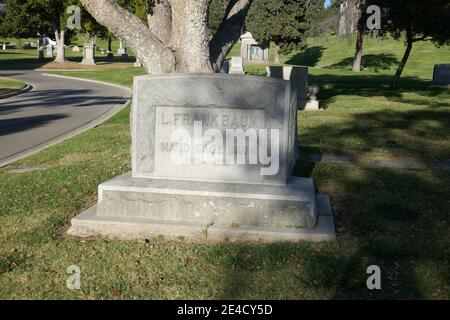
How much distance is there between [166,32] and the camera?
27.5 ft

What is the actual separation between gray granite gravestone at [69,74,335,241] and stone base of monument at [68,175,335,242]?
1 centimetres

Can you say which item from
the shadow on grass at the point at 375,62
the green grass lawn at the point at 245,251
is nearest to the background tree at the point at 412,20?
the green grass lawn at the point at 245,251

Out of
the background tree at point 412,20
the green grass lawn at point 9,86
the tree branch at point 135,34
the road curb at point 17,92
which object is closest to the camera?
the tree branch at point 135,34

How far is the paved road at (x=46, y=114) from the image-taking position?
11.4m

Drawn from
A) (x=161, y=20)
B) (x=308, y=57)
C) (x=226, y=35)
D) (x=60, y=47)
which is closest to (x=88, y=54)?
(x=60, y=47)

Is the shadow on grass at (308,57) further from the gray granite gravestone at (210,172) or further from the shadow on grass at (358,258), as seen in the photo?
the gray granite gravestone at (210,172)

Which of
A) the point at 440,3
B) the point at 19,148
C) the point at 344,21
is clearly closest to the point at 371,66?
the point at 344,21

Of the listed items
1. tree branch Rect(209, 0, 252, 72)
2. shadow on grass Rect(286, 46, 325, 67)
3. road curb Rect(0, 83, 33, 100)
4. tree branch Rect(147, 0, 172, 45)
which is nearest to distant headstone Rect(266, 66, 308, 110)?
tree branch Rect(209, 0, 252, 72)

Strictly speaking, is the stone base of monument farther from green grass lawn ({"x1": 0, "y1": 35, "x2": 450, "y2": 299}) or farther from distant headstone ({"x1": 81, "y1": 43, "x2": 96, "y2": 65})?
distant headstone ({"x1": 81, "y1": 43, "x2": 96, "y2": 65})

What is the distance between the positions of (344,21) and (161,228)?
2249cm

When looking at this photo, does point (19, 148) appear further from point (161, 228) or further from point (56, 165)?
point (161, 228)

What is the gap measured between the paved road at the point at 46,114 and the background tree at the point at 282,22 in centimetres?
2923

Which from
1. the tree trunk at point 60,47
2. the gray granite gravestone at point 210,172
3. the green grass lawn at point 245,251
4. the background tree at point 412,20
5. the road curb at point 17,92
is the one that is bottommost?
the green grass lawn at point 245,251
